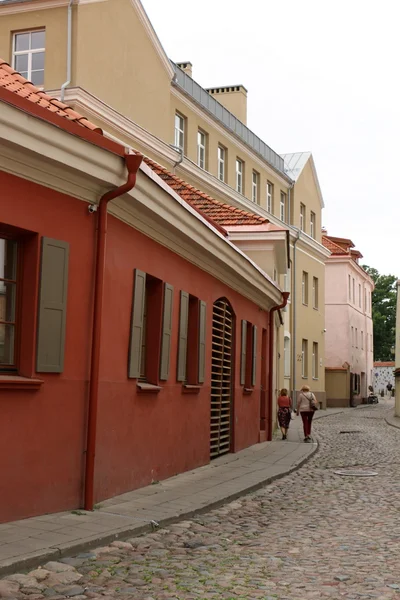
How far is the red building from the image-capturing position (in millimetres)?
7840

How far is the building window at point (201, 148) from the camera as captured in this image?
3221 cm

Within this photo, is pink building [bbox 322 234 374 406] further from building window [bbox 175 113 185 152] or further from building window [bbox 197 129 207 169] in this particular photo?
building window [bbox 175 113 185 152]

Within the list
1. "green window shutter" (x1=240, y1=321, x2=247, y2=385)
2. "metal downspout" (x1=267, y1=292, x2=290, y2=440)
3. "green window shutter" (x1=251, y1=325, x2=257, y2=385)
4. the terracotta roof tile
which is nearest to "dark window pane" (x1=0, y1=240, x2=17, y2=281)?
the terracotta roof tile

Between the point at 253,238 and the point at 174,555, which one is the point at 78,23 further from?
the point at 174,555

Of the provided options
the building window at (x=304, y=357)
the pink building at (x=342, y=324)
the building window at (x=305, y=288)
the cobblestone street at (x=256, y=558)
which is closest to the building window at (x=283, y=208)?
the building window at (x=305, y=288)

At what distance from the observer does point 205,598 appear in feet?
18.7

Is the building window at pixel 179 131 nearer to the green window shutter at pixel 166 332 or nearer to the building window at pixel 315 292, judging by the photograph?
the building window at pixel 315 292

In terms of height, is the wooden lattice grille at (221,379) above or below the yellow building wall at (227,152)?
below

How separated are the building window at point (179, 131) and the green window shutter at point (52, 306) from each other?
71.4ft

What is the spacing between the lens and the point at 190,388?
13180 mm

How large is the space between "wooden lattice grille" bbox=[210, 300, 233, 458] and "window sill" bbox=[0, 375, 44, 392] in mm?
7528

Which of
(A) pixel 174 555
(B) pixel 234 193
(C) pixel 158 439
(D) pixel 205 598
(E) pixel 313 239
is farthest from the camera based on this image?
(E) pixel 313 239

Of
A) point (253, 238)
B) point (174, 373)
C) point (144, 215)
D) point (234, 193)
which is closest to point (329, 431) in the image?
point (253, 238)

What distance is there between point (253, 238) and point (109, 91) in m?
5.89
